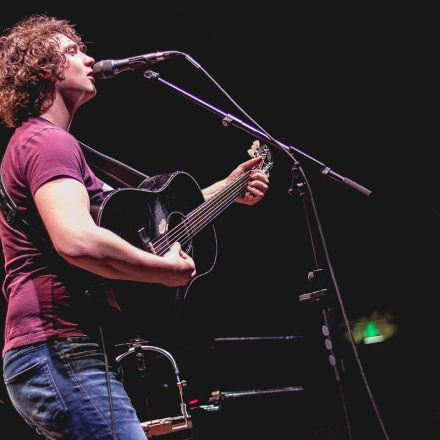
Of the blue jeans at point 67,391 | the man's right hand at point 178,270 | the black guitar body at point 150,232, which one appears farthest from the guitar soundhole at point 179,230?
the blue jeans at point 67,391

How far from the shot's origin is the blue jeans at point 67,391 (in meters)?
1.52

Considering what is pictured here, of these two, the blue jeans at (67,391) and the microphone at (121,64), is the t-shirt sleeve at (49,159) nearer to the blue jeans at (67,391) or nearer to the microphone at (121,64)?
the blue jeans at (67,391)

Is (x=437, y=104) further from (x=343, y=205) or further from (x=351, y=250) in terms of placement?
(x=351, y=250)

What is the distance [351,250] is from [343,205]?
0.66m

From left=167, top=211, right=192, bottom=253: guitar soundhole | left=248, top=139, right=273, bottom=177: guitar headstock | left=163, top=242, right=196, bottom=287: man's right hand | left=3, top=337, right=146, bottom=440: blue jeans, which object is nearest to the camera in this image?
left=3, top=337, right=146, bottom=440: blue jeans

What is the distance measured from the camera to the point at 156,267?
5.45 ft

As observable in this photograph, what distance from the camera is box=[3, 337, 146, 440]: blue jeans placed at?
1518 millimetres

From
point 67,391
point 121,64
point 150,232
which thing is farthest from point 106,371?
point 121,64

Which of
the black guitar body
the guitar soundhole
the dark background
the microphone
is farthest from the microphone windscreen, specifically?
the dark background

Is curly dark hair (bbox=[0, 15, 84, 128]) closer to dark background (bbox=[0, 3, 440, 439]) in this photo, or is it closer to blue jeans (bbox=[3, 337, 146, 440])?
Result: blue jeans (bbox=[3, 337, 146, 440])

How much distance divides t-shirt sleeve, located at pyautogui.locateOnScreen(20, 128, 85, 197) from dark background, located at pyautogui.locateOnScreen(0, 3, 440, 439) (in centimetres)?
322

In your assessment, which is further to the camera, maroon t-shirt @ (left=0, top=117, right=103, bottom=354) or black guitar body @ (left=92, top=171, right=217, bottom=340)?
black guitar body @ (left=92, top=171, right=217, bottom=340)

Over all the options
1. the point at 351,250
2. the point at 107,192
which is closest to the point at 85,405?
the point at 107,192

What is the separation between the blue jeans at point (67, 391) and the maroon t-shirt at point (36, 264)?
49 millimetres
